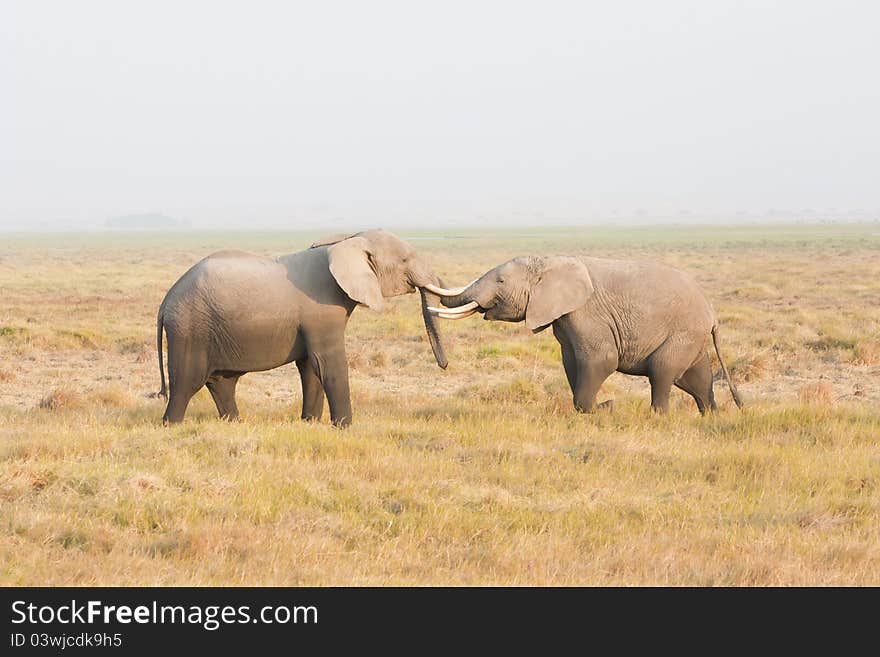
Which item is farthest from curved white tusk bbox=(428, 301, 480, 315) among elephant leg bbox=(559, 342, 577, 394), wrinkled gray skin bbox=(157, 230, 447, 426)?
elephant leg bbox=(559, 342, 577, 394)

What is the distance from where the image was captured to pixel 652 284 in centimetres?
1127

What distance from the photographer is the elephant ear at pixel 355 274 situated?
1044 cm

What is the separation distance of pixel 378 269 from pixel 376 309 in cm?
73

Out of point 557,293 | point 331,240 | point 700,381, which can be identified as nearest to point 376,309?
point 331,240

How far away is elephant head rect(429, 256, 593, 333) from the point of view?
436 inches

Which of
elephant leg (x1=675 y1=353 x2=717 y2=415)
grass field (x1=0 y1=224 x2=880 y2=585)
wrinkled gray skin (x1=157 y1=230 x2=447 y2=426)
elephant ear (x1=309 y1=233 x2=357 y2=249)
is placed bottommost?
grass field (x1=0 y1=224 x2=880 y2=585)

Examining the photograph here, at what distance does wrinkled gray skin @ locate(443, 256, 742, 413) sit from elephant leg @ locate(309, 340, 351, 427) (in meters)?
1.57

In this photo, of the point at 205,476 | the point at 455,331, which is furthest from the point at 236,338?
the point at 455,331

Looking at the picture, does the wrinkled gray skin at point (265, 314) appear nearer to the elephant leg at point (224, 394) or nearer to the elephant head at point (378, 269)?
the elephant head at point (378, 269)

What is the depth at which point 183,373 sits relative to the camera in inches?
410

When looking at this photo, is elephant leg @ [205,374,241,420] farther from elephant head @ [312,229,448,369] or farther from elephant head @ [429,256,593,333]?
elephant head @ [429,256,593,333]

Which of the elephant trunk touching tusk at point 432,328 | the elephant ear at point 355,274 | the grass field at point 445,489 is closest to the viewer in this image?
the grass field at point 445,489

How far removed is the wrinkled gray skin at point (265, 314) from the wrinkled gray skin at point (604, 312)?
1.47 m

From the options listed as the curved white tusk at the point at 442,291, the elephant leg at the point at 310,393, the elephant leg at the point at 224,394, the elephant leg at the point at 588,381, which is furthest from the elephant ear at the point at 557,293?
the elephant leg at the point at 224,394
